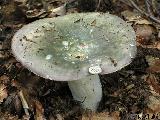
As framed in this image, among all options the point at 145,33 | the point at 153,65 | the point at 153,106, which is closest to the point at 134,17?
the point at 145,33

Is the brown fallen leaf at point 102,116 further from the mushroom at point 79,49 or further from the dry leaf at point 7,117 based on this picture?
the dry leaf at point 7,117

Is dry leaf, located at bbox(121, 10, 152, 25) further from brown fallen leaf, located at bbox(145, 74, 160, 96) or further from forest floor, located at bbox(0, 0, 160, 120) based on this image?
brown fallen leaf, located at bbox(145, 74, 160, 96)

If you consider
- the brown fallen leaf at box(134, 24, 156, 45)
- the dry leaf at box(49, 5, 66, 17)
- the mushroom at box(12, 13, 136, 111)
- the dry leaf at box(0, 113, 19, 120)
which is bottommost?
the dry leaf at box(0, 113, 19, 120)

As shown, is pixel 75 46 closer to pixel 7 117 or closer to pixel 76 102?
pixel 76 102

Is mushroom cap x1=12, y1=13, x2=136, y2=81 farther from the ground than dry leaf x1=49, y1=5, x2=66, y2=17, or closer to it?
farther from the ground

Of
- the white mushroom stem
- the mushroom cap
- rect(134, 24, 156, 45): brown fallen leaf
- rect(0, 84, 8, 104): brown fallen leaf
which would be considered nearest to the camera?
the mushroom cap

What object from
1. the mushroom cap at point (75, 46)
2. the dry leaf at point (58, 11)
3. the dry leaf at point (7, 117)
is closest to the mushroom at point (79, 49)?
the mushroom cap at point (75, 46)

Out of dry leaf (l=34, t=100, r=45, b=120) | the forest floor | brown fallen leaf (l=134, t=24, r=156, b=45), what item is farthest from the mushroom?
brown fallen leaf (l=134, t=24, r=156, b=45)

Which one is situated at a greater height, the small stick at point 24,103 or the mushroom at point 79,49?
the mushroom at point 79,49
